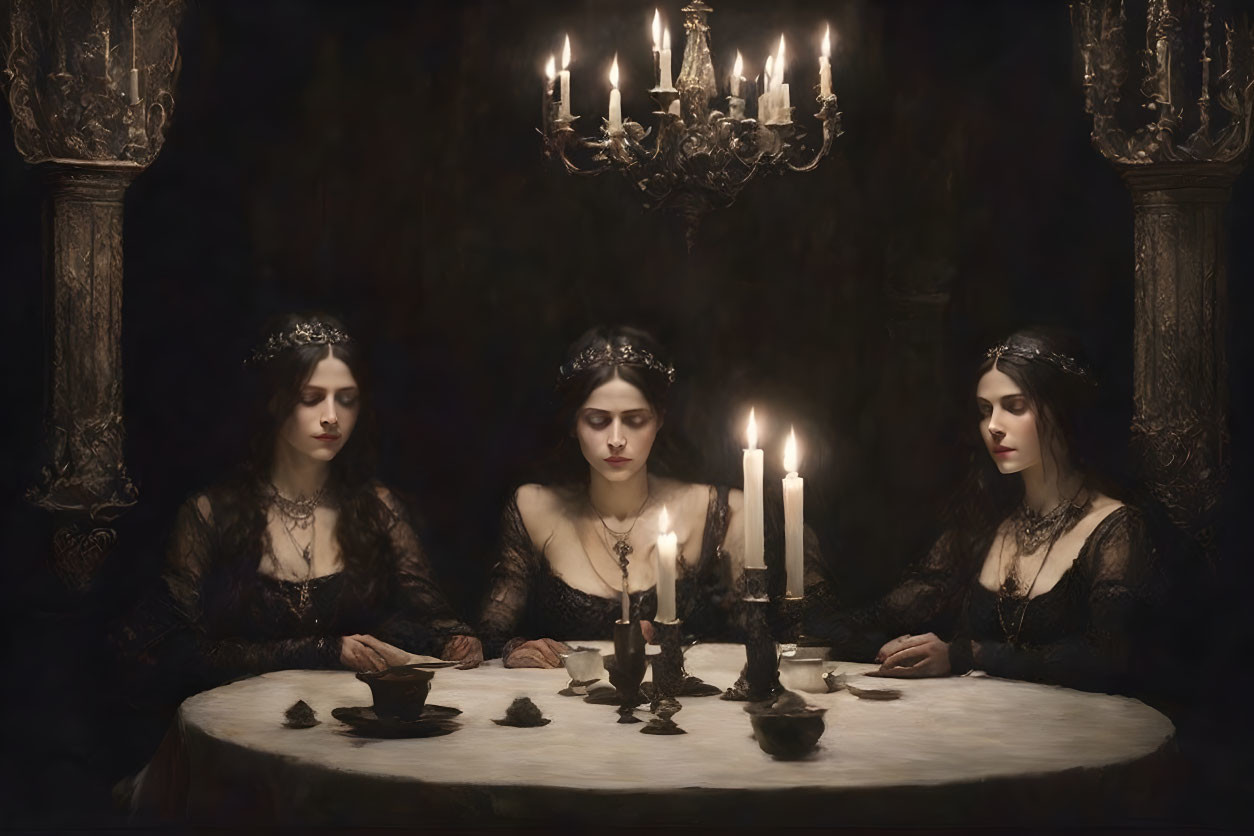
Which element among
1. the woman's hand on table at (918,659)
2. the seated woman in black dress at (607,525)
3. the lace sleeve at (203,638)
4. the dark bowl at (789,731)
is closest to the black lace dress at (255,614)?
the lace sleeve at (203,638)

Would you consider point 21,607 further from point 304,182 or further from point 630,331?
point 630,331

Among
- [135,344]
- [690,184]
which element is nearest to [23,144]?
[135,344]

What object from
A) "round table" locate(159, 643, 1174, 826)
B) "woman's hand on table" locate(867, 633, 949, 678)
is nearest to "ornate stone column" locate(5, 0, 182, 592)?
"round table" locate(159, 643, 1174, 826)

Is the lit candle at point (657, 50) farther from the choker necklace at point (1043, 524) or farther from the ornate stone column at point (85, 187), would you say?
the choker necklace at point (1043, 524)

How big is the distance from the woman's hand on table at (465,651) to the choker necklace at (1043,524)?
1.53m

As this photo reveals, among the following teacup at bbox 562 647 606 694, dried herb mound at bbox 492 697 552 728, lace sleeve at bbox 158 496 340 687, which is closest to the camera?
dried herb mound at bbox 492 697 552 728

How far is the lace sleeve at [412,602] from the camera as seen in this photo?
14.5 feet

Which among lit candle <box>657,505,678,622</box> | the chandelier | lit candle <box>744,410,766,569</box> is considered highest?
the chandelier

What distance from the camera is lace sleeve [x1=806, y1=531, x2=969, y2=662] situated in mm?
4477

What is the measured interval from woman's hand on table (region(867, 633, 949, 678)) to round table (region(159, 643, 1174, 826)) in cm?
21

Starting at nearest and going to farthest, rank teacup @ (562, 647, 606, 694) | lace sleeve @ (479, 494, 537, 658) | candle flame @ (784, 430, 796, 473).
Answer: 1. candle flame @ (784, 430, 796, 473)
2. teacup @ (562, 647, 606, 694)
3. lace sleeve @ (479, 494, 537, 658)

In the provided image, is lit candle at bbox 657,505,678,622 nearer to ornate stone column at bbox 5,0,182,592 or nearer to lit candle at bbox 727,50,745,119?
lit candle at bbox 727,50,745,119

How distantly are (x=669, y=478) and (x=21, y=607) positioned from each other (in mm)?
1859

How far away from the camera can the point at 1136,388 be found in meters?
4.23
